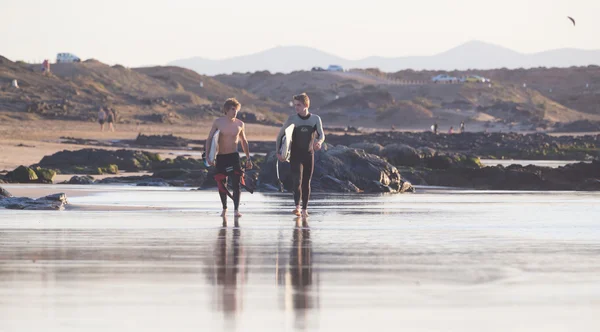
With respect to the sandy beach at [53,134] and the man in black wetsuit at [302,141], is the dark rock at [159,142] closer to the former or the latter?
the sandy beach at [53,134]

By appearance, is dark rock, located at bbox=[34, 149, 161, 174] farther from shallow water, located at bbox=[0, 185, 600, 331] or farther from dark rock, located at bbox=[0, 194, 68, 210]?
shallow water, located at bbox=[0, 185, 600, 331]

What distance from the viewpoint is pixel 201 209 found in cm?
1639

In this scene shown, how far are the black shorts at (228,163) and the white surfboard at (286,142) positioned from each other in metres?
0.65

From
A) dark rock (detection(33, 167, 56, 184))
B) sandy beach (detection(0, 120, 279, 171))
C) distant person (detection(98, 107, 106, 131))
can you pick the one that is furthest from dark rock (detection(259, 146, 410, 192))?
distant person (detection(98, 107, 106, 131))

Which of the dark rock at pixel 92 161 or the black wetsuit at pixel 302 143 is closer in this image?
the black wetsuit at pixel 302 143

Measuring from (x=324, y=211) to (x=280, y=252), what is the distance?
20.1ft

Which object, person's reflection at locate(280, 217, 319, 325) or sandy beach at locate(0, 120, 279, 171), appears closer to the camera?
person's reflection at locate(280, 217, 319, 325)

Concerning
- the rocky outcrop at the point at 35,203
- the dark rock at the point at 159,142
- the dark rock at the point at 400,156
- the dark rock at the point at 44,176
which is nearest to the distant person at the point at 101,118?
the dark rock at the point at 159,142

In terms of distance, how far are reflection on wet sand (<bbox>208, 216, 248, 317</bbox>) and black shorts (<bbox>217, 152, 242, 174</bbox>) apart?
13.4 feet

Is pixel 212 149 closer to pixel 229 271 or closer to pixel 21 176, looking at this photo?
pixel 229 271

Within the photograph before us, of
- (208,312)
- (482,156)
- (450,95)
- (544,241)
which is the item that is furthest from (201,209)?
(450,95)

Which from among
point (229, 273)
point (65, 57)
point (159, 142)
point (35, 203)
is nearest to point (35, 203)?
point (35, 203)

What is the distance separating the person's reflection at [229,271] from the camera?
6.82 meters

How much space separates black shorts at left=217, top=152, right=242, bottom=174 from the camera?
15906mm
